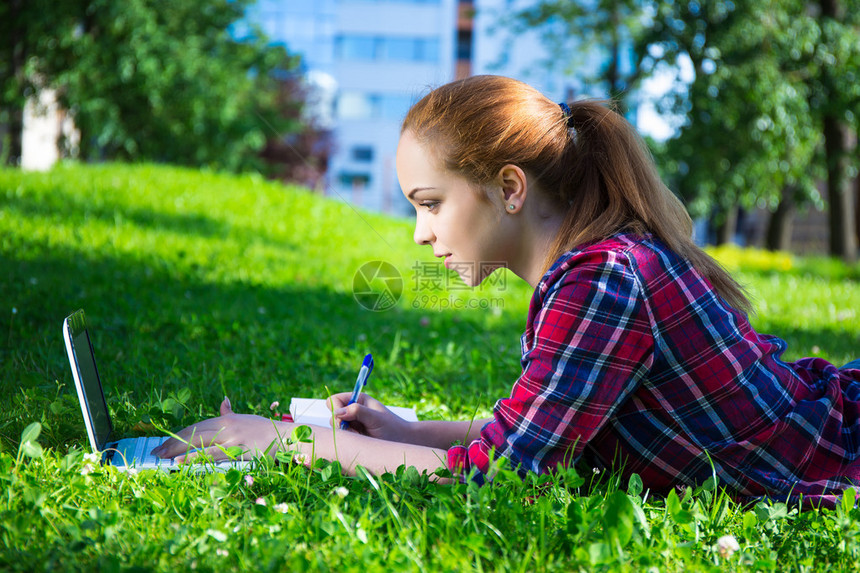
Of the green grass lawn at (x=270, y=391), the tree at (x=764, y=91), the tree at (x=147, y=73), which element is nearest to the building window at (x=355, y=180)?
the tree at (x=147, y=73)

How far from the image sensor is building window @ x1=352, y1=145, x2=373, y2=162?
36031 millimetres

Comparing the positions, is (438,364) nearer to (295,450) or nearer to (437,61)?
(295,450)

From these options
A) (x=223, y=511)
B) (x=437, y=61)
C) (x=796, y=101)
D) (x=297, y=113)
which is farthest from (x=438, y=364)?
(x=437, y=61)

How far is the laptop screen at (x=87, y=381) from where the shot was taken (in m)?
1.57

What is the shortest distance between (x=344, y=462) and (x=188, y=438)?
40cm

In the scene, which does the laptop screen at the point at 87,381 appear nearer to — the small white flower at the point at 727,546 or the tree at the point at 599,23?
the small white flower at the point at 727,546

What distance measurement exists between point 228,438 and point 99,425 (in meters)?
0.32

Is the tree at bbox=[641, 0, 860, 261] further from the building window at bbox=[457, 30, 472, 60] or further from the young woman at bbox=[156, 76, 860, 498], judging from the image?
the building window at bbox=[457, 30, 472, 60]

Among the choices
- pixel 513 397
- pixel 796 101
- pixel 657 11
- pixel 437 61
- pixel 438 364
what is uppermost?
pixel 437 61

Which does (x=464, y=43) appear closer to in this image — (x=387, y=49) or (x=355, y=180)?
(x=387, y=49)

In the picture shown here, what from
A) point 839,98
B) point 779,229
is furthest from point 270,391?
point 779,229

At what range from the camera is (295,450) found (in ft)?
5.48

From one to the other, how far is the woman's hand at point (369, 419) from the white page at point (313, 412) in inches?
3.6

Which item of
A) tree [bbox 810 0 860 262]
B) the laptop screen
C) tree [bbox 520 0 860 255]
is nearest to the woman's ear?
the laptop screen
